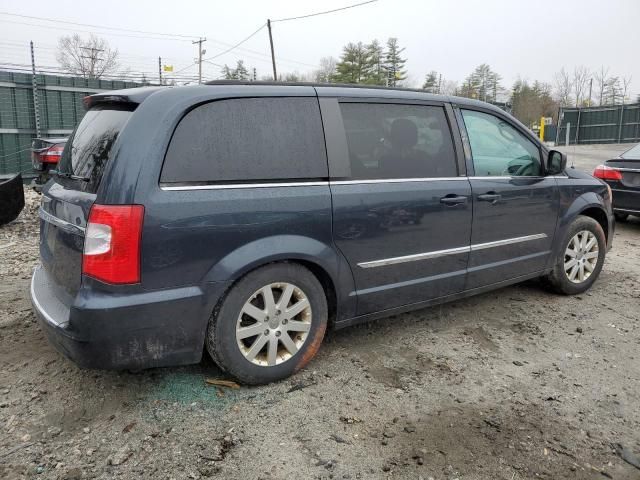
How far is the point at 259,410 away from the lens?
9.42 ft

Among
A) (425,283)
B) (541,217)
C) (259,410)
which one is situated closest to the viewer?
(259,410)

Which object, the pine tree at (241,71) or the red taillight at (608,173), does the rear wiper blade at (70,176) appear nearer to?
the red taillight at (608,173)

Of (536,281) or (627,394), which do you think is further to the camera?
(536,281)

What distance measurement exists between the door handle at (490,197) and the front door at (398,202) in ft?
0.47

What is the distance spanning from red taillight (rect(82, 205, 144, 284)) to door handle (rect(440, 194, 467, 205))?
6.73 feet

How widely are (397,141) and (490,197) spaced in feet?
2.97

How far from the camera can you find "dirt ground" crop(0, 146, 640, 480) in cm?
245

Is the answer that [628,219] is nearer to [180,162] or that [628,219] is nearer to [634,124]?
[180,162]

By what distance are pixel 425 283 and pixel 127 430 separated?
6.89 feet

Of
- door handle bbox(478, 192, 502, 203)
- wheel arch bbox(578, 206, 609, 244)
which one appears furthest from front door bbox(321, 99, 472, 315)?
wheel arch bbox(578, 206, 609, 244)

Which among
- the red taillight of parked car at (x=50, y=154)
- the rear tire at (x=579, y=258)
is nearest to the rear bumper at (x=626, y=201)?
the rear tire at (x=579, y=258)

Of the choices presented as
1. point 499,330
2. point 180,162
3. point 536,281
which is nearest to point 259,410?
point 180,162

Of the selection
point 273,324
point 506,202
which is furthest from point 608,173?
point 273,324

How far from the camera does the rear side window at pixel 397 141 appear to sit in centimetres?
334
